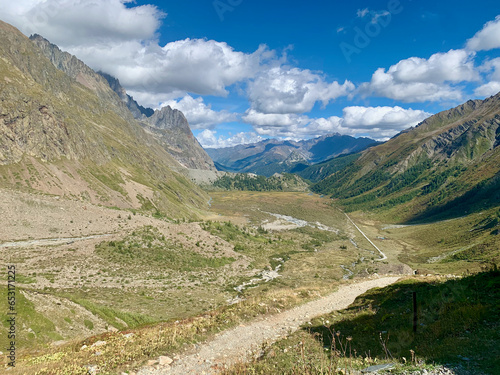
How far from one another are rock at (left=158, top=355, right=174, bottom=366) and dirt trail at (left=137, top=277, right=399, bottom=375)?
0.26m

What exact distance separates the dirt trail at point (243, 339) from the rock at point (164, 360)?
0.26 m

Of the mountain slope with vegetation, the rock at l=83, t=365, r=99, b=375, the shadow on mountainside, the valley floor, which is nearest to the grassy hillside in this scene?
the valley floor

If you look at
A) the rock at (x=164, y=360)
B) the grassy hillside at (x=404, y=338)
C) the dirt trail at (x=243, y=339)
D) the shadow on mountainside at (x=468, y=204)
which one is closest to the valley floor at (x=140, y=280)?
the dirt trail at (x=243, y=339)

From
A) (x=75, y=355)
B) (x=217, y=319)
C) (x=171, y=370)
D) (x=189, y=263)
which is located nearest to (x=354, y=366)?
(x=171, y=370)

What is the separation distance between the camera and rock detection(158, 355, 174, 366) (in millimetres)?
14545

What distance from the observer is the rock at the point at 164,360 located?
14.5m

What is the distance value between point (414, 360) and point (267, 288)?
36711 mm

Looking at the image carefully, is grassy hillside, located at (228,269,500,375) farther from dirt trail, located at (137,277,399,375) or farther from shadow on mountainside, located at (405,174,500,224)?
shadow on mountainside, located at (405,174,500,224)

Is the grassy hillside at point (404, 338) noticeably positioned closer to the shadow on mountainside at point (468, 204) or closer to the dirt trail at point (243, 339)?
the dirt trail at point (243, 339)

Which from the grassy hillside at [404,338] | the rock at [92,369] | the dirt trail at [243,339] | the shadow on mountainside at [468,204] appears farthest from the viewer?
the shadow on mountainside at [468,204]

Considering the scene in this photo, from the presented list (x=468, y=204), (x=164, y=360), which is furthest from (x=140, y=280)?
(x=468, y=204)

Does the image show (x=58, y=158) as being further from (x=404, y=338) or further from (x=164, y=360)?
(x=404, y=338)

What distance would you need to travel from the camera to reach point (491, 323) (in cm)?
1380

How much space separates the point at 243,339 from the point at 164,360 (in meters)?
5.93
